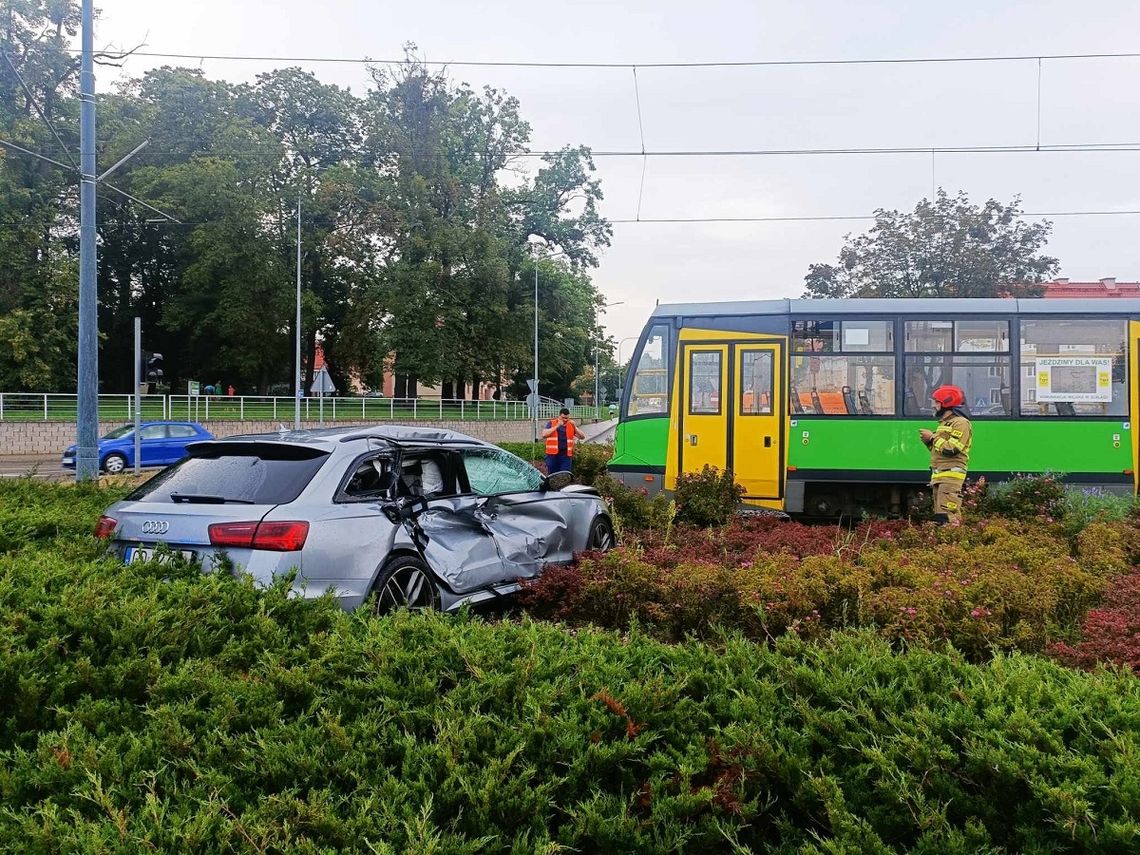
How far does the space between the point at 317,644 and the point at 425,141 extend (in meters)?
44.4

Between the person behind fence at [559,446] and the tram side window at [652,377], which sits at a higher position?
the tram side window at [652,377]

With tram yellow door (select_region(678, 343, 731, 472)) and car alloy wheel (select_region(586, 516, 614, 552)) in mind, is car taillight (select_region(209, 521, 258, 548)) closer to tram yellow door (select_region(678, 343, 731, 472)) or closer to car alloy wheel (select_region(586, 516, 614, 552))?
car alloy wheel (select_region(586, 516, 614, 552))

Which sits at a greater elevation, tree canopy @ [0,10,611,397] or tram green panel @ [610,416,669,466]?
tree canopy @ [0,10,611,397]

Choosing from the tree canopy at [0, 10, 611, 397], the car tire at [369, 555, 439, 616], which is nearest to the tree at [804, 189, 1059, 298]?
the tree canopy at [0, 10, 611, 397]

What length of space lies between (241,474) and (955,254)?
3778 centimetres

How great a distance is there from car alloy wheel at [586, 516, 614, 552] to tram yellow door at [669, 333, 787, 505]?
407 centimetres

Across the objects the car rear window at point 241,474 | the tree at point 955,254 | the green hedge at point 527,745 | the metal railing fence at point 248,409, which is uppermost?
the tree at point 955,254

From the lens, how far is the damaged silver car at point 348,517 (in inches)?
Answer: 196

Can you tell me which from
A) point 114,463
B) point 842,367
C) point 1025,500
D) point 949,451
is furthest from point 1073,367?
point 114,463

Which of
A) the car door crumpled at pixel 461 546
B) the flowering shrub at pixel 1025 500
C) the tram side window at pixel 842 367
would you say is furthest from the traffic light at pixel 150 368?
the flowering shrub at pixel 1025 500

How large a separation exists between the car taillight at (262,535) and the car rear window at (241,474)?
20 cm

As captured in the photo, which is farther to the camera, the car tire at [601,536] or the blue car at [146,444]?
the blue car at [146,444]

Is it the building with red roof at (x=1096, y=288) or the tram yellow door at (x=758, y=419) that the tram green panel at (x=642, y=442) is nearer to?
the tram yellow door at (x=758, y=419)

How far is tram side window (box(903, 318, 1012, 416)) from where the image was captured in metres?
11.9
